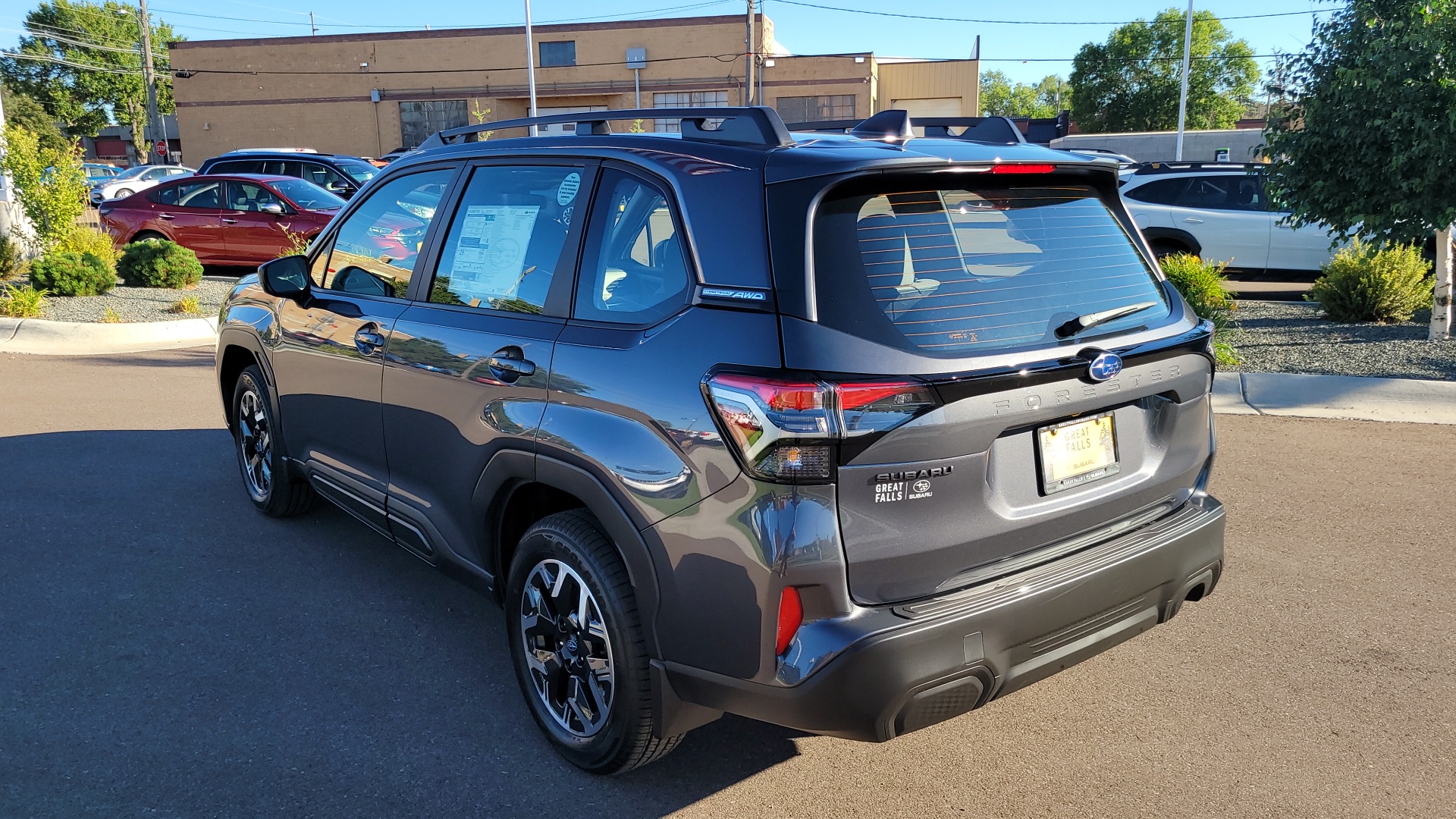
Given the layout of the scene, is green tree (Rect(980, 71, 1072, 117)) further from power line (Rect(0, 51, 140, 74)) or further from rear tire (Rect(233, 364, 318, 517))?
rear tire (Rect(233, 364, 318, 517))

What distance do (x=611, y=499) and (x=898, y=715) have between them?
940 mm

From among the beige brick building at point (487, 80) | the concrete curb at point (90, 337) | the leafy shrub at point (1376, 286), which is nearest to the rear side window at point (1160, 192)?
the leafy shrub at point (1376, 286)

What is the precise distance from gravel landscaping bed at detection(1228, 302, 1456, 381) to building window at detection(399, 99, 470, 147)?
44368 mm

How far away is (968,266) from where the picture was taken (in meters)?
2.85

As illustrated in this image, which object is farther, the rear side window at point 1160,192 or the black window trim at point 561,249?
the rear side window at point 1160,192

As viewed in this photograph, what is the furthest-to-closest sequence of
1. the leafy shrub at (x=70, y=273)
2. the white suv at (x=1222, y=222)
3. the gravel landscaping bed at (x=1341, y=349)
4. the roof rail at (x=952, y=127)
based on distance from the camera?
1. the white suv at (x=1222, y=222)
2. the leafy shrub at (x=70, y=273)
3. the gravel landscaping bed at (x=1341, y=349)
4. the roof rail at (x=952, y=127)

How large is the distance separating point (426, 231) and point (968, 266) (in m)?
2.11

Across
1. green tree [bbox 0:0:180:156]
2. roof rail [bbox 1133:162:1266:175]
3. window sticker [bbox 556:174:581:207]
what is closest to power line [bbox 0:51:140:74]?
green tree [bbox 0:0:180:156]

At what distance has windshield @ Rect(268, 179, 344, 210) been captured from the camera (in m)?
15.7

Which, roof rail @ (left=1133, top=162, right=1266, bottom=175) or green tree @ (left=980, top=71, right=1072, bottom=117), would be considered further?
green tree @ (left=980, top=71, right=1072, bottom=117)

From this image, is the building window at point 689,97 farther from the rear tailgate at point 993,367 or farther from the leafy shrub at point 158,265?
the rear tailgate at point 993,367

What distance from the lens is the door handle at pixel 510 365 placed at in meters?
3.21

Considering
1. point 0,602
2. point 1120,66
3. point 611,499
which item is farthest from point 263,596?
point 1120,66

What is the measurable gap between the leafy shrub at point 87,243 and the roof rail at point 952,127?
1257cm
